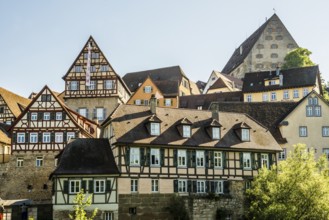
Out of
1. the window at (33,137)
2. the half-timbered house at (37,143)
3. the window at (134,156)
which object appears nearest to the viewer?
the window at (134,156)

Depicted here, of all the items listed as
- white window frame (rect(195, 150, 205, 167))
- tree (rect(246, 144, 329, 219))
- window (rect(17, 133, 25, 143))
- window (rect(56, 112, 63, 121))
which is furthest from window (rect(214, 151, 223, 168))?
window (rect(17, 133, 25, 143))

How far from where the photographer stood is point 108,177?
4097 cm

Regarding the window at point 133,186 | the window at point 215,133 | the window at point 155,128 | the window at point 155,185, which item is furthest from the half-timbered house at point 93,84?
the window at point 133,186

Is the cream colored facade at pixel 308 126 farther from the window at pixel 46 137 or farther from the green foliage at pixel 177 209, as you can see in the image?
the window at pixel 46 137

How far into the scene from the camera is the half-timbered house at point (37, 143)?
52.0 meters

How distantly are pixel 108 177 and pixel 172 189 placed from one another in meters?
5.13

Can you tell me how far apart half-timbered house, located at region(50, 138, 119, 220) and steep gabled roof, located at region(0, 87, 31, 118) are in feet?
78.6

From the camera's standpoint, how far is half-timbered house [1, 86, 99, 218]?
171ft

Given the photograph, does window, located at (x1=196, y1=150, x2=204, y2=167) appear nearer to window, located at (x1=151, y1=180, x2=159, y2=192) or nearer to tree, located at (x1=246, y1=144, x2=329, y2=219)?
window, located at (x1=151, y1=180, x2=159, y2=192)

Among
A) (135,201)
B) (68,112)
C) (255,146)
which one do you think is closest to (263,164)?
(255,146)

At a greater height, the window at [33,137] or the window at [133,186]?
the window at [33,137]

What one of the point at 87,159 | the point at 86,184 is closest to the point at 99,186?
the point at 86,184

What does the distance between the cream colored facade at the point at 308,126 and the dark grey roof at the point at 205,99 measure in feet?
63.3

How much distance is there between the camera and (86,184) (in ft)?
134
